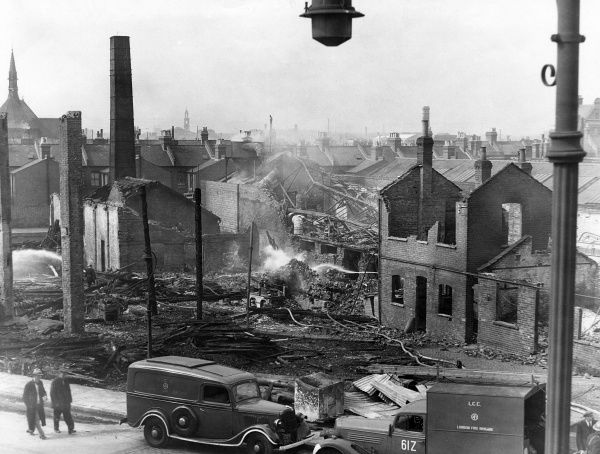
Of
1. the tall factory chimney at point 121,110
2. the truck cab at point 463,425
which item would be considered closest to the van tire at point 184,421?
the truck cab at point 463,425

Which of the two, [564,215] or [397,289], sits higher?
[564,215]

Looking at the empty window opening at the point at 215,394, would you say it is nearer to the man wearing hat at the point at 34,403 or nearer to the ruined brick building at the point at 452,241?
the man wearing hat at the point at 34,403

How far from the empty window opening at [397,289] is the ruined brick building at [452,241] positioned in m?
0.04

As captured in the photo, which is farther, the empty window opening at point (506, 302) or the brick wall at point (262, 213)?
the brick wall at point (262, 213)

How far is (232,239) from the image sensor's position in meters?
Result: 44.1

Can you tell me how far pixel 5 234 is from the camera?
92.4 feet

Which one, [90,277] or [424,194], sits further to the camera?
[90,277]

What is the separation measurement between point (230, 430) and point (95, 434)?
11.5 ft

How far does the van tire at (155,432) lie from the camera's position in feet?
46.8

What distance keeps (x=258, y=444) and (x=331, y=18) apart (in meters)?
9.60

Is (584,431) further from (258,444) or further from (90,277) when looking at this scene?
(90,277)

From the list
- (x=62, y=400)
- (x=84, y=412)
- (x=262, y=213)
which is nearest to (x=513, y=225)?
(x=84, y=412)

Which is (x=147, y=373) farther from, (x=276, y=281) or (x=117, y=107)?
(x=117, y=107)

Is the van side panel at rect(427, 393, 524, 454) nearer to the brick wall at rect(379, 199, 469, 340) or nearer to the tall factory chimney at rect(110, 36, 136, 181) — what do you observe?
the brick wall at rect(379, 199, 469, 340)
